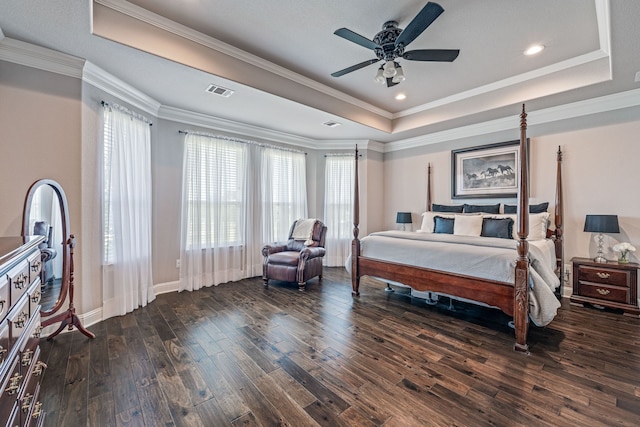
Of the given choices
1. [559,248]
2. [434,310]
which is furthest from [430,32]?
[559,248]

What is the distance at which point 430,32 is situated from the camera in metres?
2.69

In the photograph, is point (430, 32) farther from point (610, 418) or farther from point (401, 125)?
point (610, 418)

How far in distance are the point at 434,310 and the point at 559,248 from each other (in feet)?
6.93

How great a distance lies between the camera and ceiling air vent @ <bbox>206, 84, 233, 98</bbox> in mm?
3203

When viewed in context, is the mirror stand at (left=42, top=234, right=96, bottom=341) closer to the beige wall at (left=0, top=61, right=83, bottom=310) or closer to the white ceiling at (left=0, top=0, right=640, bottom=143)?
the beige wall at (left=0, top=61, right=83, bottom=310)

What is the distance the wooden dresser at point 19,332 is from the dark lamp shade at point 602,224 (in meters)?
5.14

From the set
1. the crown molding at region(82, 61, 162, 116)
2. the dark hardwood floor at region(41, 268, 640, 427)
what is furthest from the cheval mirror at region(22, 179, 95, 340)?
the crown molding at region(82, 61, 162, 116)

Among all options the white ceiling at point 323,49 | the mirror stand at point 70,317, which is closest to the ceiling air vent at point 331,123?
the white ceiling at point 323,49

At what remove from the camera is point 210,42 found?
2.80m

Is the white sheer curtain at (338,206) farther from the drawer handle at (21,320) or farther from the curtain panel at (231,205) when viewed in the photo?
the drawer handle at (21,320)

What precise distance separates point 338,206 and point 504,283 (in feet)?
12.0

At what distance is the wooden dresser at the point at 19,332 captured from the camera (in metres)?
0.96

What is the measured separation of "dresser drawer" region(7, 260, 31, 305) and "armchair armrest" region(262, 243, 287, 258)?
10.7 feet

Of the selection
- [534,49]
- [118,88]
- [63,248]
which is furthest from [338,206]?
[63,248]
